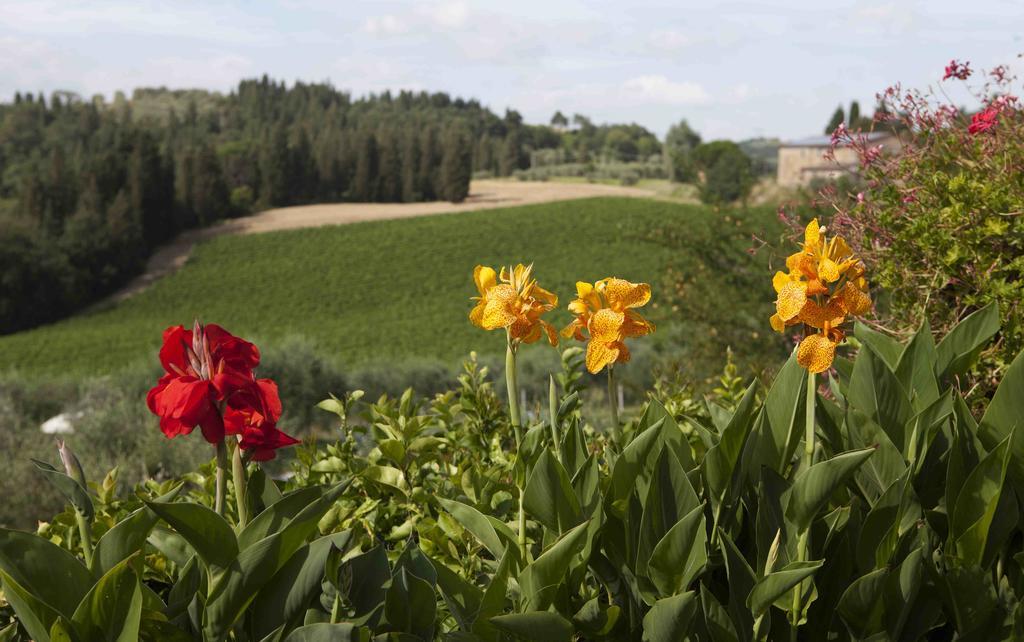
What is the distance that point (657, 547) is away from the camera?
1571 mm

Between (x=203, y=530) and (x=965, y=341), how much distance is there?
5.60 feet

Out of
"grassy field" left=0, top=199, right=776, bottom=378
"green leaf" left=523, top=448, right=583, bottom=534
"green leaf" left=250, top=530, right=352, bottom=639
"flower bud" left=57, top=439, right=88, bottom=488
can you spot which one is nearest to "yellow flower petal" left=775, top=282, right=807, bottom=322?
"green leaf" left=523, top=448, right=583, bottom=534

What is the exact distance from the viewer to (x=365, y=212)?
61.8 meters

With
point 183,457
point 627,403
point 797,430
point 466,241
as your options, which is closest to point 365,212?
point 466,241

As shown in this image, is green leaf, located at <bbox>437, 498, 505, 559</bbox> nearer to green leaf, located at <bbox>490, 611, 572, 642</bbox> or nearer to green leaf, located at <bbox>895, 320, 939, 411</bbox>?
green leaf, located at <bbox>490, 611, 572, 642</bbox>

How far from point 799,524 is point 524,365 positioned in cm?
2571

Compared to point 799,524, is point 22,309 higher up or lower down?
lower down

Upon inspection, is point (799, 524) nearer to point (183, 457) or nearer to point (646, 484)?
point (646, 484)

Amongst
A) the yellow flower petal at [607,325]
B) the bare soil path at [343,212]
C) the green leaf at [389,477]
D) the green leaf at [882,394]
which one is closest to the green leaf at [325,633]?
the yellow flower petal at [607,325]

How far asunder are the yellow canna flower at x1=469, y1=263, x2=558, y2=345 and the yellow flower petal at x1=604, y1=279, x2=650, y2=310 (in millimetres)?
110

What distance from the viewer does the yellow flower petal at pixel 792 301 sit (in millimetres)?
1675

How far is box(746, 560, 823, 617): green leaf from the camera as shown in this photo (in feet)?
5.01

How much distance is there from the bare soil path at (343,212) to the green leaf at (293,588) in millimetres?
51509

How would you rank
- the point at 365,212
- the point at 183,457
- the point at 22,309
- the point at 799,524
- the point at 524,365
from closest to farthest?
the point at 799,524, the point at 183,457, the point at 524,365, the point at 22,309, the point at 365,212
